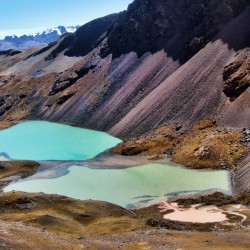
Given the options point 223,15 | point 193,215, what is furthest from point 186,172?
point 223,15

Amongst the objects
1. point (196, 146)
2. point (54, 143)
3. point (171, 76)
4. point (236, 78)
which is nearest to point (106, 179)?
point (196, 146)

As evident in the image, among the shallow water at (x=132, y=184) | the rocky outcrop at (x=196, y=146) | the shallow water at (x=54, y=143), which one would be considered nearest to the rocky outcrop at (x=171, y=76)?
the rocky outcrop at (x=196, y=146)

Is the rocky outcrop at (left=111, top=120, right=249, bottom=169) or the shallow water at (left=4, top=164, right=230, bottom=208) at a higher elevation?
the rocky outcrop at (left=111, top=120, right=249, bottom=169)

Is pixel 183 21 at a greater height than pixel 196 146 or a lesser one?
greater

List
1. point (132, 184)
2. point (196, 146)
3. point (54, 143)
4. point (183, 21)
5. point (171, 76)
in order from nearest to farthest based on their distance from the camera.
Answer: point (132, 184) < point (196, 146) < point (54, 143) < point (171, 76) < point (183, 21)

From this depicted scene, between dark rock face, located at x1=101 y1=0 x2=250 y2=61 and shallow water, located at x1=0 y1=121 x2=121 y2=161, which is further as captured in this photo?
dark rock face, located at x1=101 y1=0 x2=250 y2=61

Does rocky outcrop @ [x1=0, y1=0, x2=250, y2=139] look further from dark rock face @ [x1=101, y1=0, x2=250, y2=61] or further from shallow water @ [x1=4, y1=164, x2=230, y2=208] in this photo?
shallow water @ [x1=4, y1=164, x2=230, y2=208]

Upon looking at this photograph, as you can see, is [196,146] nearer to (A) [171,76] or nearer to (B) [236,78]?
(B) [236,78]

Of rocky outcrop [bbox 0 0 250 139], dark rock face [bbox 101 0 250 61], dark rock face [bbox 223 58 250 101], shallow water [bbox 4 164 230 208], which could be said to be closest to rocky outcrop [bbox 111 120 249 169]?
rocky outcrop [bbox 0 0 250 139]
